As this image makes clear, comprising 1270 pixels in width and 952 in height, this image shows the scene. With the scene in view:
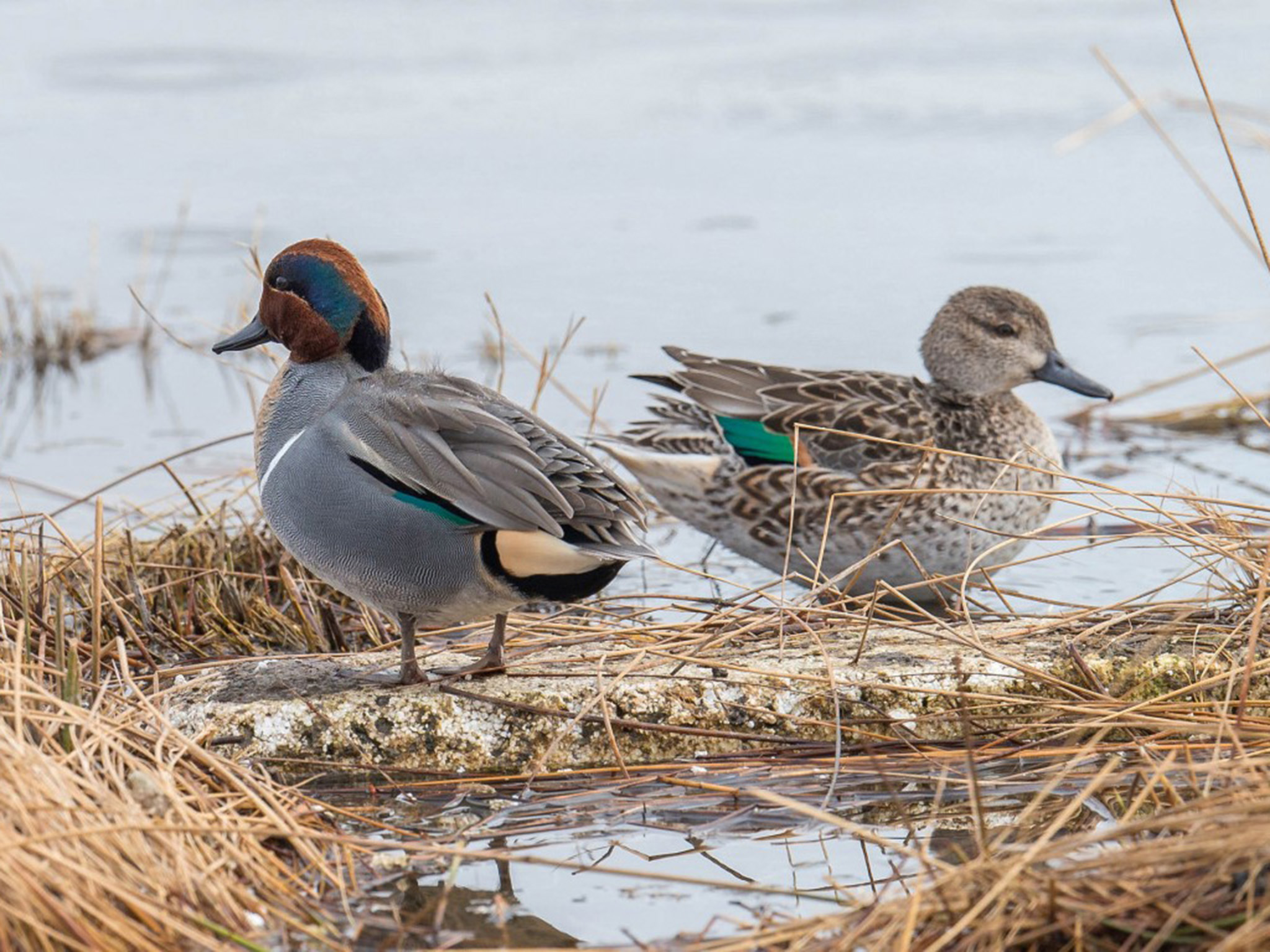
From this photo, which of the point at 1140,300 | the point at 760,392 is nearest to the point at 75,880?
the point at 760,392

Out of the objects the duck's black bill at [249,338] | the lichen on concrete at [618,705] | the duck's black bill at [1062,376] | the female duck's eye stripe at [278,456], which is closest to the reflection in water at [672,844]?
the lichen on concrete at [618,705]

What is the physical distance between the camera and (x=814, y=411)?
573 centimetres

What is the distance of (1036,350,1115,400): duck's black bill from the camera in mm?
6023

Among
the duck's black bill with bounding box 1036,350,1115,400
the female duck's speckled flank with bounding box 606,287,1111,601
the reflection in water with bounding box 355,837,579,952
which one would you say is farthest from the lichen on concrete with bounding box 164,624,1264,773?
the duck's black bill with bounding box 1036,350,1115,400

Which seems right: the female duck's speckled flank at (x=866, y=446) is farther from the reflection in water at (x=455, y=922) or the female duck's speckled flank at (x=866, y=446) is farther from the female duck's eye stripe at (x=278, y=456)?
the reflection in water at (x=455, y=922)

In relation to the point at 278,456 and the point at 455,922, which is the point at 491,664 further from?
the point at 455,922

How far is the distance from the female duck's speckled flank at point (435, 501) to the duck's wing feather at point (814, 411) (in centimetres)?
209

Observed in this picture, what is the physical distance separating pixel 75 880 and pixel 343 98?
9.62 meters

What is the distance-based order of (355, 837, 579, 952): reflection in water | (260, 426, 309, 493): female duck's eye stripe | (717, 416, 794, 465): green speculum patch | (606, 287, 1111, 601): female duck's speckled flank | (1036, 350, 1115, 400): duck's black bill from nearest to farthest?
(355, 837, 579, 952): reflection in water
(260, 426, 309, 493): female duck's eye stripe
(606, 287, 1111, 601): female duck's speckled flank
(717, 416, 794, 465): green speculum patch
(1036, 350, 1115, 400): duck's black bill

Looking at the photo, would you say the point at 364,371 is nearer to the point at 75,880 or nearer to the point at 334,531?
the point at 334,531

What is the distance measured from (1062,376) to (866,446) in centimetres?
81

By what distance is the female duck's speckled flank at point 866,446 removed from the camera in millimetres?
5516

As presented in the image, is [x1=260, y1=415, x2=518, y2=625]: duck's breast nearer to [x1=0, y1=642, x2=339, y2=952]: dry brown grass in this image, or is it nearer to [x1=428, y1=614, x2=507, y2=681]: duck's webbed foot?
[x1=428, y1=614, x2=507, y2=681]: duck's webbed foot

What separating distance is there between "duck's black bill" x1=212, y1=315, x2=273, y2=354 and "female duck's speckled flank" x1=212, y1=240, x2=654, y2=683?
0.69 ft
